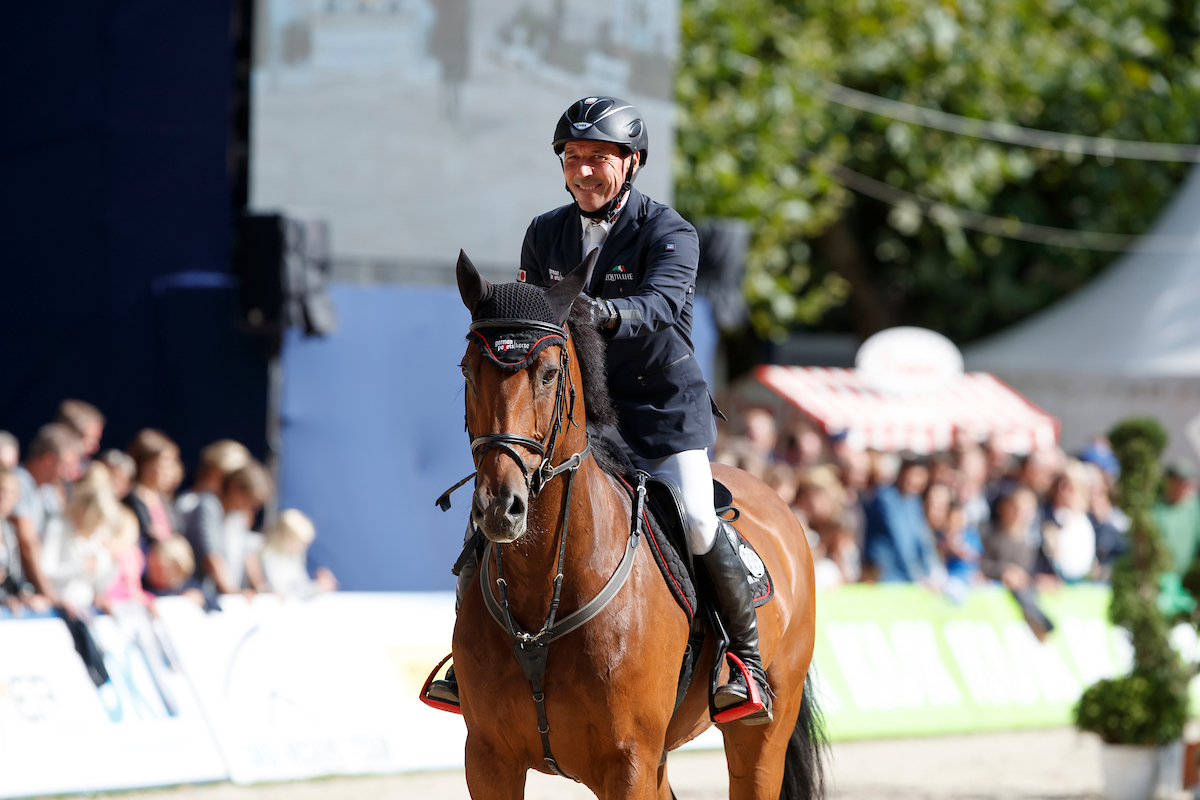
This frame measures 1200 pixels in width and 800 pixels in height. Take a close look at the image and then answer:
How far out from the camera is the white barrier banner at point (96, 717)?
7160 mm

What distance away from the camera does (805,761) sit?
5.35 m

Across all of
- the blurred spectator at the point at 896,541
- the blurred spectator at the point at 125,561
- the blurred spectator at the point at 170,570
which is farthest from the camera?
the blurred spectator at the point at 896,541

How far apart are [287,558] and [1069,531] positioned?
6.93 m

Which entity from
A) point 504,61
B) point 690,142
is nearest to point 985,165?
point 690,142

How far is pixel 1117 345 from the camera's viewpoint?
54.9 feet

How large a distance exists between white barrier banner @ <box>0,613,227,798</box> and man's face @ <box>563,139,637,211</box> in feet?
15.6

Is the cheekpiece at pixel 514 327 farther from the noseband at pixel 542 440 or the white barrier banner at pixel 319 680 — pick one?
the white barrier banner at pixel 319 680

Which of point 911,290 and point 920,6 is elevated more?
point 920,6

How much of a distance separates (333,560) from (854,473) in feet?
15.5

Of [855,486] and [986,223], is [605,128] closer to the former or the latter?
[855,486]

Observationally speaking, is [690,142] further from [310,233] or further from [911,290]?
[310,233]

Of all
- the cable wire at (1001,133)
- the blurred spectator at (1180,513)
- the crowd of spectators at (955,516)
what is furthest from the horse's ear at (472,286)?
the cable wire at (1001,133)

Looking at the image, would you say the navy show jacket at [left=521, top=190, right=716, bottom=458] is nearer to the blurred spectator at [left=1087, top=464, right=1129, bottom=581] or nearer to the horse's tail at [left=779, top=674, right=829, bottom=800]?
the horse's tail at [left=779, top=674, right=829, bottom=800]

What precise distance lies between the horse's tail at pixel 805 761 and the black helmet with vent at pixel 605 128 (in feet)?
7.66
